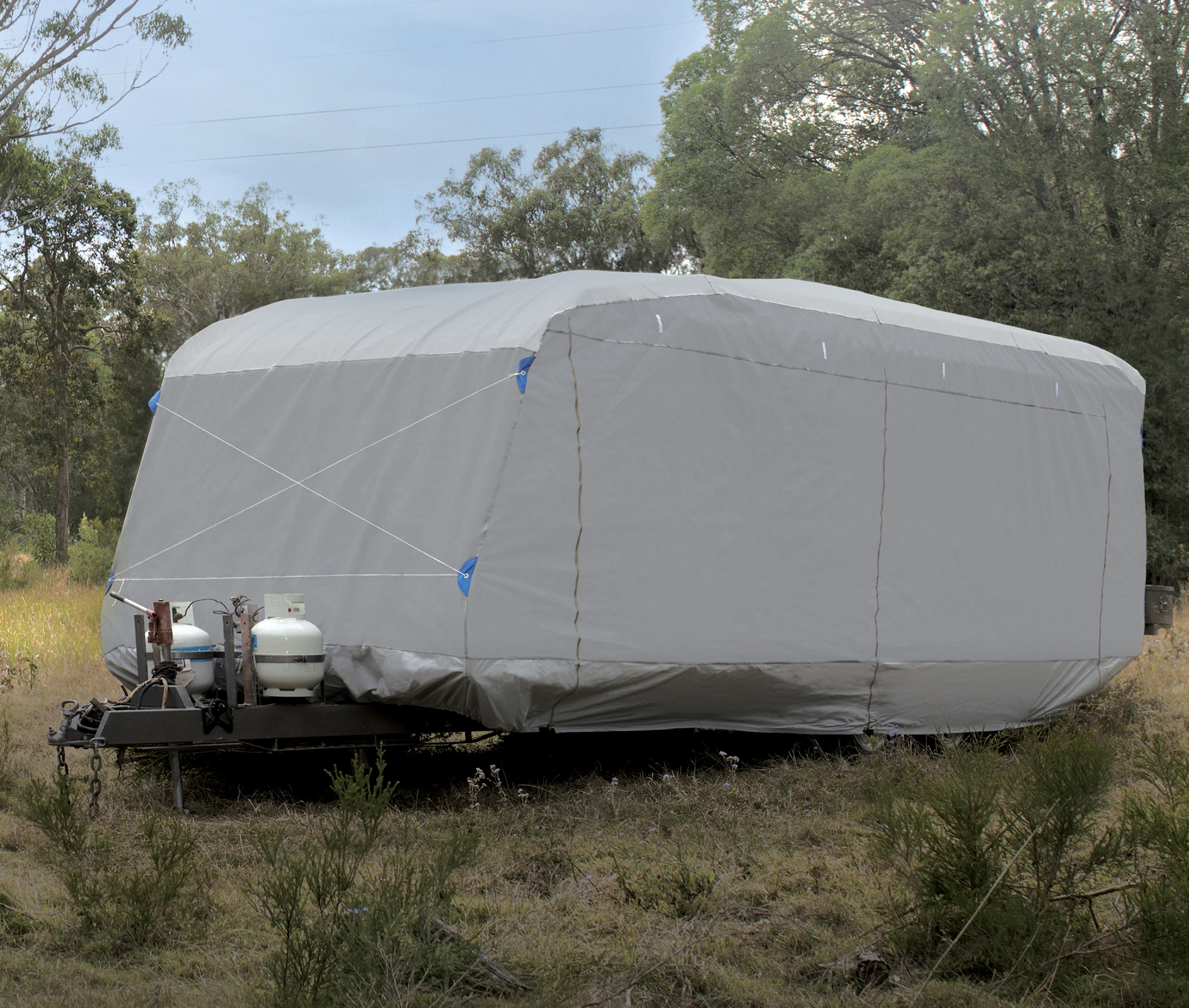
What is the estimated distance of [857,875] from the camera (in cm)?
454

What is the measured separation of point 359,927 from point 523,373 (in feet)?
10.1

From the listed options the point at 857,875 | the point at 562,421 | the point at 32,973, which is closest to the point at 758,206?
the point at 562,421

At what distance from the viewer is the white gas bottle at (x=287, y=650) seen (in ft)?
18.5

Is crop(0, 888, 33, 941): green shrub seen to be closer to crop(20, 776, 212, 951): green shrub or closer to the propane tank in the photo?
crop(20, 776, 212, 951): green shrub

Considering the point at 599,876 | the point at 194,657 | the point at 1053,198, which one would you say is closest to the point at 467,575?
the point at 194,657

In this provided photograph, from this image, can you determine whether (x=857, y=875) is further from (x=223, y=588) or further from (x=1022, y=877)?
(x=223, y=588)

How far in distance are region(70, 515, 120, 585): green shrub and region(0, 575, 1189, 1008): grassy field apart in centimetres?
936

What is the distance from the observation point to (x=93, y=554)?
1748 centimetres

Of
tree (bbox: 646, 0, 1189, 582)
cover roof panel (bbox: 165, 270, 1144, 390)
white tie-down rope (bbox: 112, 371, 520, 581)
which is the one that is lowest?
white tie-down rope (bbox: 112, 371, 520, 581)

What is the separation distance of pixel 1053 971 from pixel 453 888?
1.85 meters

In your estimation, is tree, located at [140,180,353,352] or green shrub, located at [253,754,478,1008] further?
tree, located at [140,180,353,352]

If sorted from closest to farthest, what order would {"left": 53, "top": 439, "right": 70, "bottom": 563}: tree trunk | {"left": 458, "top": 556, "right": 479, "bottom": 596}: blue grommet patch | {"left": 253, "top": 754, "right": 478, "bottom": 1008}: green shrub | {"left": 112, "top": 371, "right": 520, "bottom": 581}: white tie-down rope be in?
1. {"left": 253, "top": 754, "right": 478, "bottom": 1008}: green shrub
2. {"left": 458, "top": 556, "right": 479, "bottom": 596}: blue grommet patch
3. {"left": 112, "top": 371, "right": 520, "bottom": 581}: white tie-down rope
4. {"left": 53, "top": 439, "right": 70, "bottom": 563}: tree trunk

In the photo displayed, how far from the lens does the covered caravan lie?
227 inches

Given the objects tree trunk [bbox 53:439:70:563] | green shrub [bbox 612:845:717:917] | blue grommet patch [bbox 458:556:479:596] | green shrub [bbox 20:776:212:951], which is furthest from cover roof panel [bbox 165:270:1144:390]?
tree trunk [bbox 53:439:70:563]
